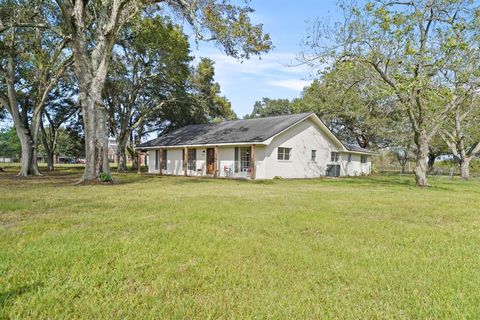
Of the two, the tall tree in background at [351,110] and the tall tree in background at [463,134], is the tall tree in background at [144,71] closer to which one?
the tall tree in background at [351,110]

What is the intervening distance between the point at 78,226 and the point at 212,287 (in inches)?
134

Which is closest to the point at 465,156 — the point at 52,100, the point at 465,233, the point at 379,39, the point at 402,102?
the point at 402,102

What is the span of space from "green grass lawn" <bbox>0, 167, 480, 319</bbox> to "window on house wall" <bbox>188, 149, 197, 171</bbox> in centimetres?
1717

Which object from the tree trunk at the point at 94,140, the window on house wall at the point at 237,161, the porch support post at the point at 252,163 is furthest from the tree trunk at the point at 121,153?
the tree trunk at the point at 94,140

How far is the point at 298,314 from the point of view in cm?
264

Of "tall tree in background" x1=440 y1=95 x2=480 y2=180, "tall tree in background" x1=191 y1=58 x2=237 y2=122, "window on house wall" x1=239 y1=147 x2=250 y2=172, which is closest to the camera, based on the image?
"window on house wall" x1=239 y1=147 x2=250 y2=172

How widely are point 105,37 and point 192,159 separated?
11.7 meters

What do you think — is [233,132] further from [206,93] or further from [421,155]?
[421,155]

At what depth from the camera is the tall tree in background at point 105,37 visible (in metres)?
13.4

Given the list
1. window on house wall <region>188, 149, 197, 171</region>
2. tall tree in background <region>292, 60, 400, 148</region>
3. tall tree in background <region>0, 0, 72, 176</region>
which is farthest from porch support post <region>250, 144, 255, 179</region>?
tall tree in background <region>0, 0, 72, 176</region>

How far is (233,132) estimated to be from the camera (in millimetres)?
22672

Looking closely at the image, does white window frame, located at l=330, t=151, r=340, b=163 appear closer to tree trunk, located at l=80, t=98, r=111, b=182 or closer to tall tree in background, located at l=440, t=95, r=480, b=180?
tall tree in background, located at l=440, t=95, r=480, b=180

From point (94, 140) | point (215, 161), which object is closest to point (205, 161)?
point (215, 161)

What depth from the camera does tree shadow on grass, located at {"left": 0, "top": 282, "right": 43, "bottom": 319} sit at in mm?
2611
